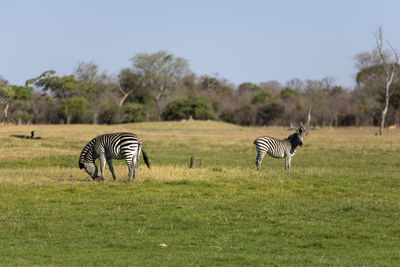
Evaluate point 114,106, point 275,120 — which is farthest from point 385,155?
point 114,106

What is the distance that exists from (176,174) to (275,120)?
216 ft

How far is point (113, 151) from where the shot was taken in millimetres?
19359

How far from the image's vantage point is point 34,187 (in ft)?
57.7

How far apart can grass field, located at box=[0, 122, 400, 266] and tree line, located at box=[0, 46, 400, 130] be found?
168 ft

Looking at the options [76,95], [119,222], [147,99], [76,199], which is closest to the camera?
[119,222]

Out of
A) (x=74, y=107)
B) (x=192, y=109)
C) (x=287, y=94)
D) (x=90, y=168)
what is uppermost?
(x=287, y=94)

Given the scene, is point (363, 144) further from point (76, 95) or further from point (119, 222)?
point (76, 95)

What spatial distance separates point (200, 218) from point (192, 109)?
248 ft

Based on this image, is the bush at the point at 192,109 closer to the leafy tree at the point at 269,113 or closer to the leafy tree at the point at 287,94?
the leafy tree at the point at 269,113

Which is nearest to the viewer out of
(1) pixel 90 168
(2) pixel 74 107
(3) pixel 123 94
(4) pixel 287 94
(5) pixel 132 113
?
(1) pixel 90 168

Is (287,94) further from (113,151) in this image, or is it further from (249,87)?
(113,151)

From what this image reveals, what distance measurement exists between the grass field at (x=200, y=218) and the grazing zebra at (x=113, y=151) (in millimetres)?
693

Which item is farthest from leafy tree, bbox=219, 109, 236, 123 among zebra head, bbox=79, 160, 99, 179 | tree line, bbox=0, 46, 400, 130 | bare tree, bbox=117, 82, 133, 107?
zebra head, bbox=79, 160, 99, 179

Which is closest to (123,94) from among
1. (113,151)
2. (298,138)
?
(298,138)
